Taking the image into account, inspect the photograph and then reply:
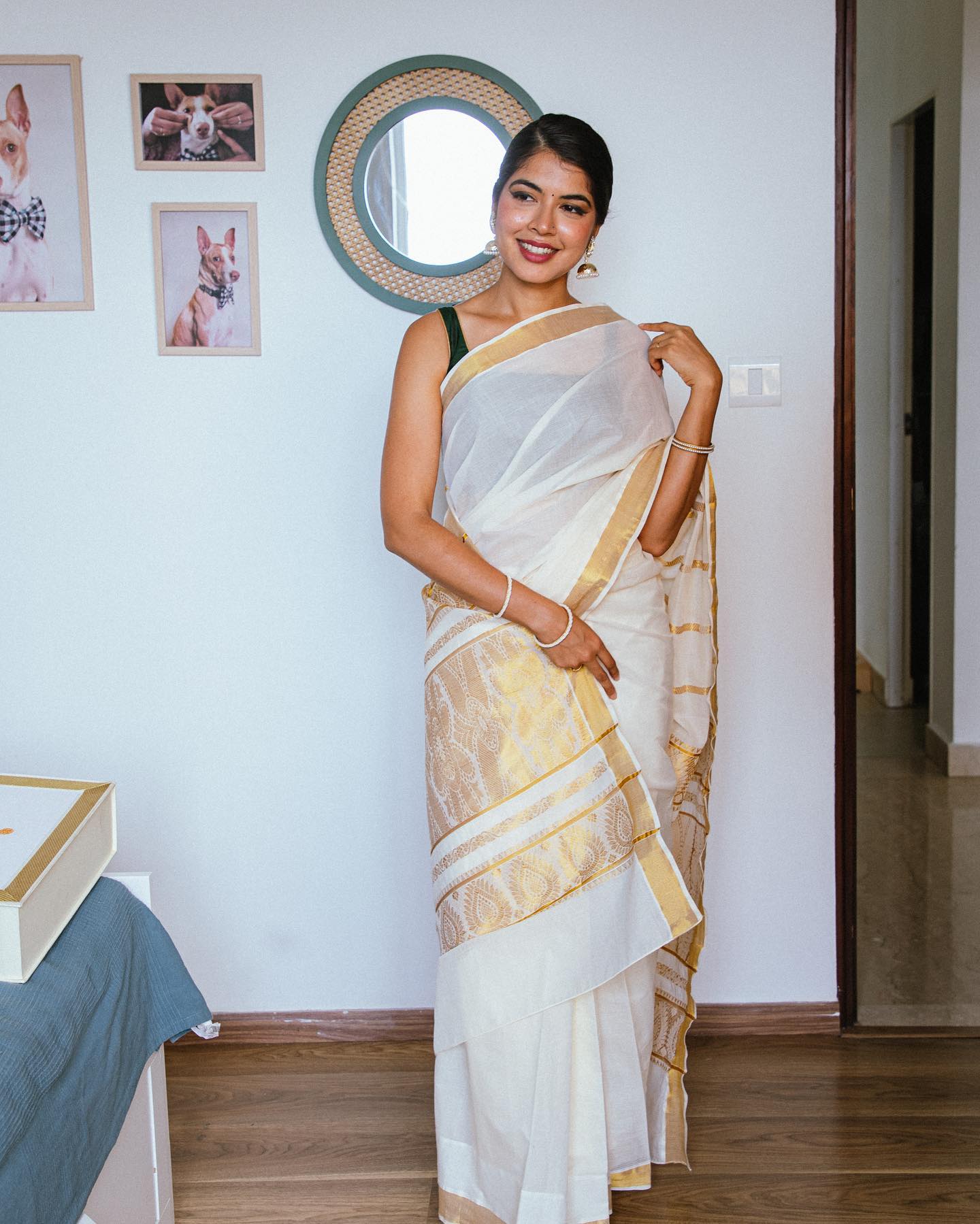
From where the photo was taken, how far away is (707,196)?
215 cm

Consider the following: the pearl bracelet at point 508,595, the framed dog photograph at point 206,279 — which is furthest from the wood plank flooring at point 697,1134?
the framed dog photograph at point 206,279

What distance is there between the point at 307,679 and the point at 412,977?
2.06 ft

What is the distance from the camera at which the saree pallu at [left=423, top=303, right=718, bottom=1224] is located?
1.64 m

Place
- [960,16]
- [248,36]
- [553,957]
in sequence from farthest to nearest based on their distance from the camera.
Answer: [960,16] < [248,36] < [553,957]

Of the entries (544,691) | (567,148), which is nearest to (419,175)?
(567,148)

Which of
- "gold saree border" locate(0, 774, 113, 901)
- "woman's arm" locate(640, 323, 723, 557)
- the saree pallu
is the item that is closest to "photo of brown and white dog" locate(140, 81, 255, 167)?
the saree pallu

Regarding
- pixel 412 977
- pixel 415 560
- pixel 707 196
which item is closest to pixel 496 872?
pixel 415 560

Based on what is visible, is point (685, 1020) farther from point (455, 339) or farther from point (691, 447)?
point (455, 339)

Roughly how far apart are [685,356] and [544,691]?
21.2 inches

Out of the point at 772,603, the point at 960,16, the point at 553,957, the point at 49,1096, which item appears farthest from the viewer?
the point at 960,16

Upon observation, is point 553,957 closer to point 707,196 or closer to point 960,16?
point 707,196

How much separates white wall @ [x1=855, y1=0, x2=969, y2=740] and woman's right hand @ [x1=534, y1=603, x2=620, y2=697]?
1.72m

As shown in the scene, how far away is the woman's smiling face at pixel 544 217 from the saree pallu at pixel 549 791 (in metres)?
0.08

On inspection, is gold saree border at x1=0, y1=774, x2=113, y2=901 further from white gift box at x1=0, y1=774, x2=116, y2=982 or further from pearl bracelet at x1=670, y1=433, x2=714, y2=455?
pearl bracelet at x1=670, y1=433, x2=714, y2=455
